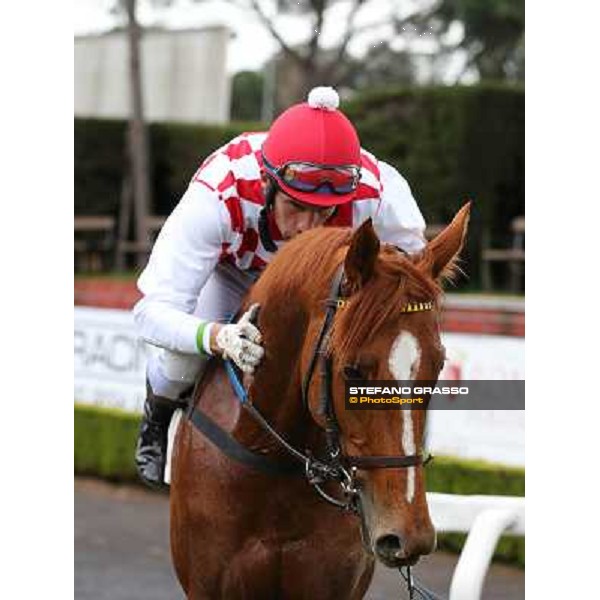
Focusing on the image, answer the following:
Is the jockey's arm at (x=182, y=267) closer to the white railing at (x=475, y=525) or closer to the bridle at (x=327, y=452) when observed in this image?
the bridle at (x=327, y=452)

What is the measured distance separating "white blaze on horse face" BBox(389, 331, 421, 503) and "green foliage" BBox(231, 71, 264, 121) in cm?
576

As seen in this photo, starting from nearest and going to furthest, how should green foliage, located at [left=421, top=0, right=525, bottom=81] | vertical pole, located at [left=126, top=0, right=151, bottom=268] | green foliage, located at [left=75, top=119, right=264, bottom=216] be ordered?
vertical pole, located at [left=126, top=0, right=151, bottom=268], green foliage, located at [left=421, top=0, right=525, bottom=81], green foliage, located at [left=75, top=119, right=264, bottom=216]

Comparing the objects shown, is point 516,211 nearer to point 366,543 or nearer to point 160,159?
point 160,159

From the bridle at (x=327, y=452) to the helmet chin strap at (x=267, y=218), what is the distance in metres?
0.29

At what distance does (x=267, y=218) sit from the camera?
2662mm

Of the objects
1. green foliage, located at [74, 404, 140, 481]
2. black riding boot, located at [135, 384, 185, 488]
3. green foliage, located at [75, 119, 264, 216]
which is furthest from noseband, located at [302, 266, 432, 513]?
green foliage, located at [75, 119, 264, 216]

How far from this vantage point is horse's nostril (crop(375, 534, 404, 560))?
205cm

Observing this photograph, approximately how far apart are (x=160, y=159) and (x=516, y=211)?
324 cm

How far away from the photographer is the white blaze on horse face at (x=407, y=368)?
2076 mm

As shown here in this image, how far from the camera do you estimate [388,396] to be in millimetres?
2080

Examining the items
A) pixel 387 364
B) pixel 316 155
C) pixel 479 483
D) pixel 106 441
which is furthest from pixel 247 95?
pixel 387 364

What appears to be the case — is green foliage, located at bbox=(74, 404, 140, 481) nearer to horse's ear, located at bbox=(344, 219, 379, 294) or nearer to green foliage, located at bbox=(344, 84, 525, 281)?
green foliage, located at bbox=(344, 84, 525, 281)
